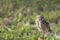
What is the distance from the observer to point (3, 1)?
49.7ft

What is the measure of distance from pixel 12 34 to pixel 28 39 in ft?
2.17

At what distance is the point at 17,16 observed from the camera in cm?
1264

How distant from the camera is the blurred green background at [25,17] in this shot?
9.84 m

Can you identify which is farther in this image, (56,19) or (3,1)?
(3,1)

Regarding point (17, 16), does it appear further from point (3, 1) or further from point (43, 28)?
point (43, 28)

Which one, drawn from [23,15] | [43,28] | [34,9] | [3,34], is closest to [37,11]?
[34,9]

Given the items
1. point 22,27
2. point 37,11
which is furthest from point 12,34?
point 37,11

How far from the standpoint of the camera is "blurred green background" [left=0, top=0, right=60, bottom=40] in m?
9.84

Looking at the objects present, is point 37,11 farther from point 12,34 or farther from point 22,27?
point 12,34

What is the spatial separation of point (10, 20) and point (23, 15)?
940mm

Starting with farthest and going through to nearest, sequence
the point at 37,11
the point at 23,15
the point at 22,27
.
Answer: the point at 37,11, the point at 23,15, the point at 22,27

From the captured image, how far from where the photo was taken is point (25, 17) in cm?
1252

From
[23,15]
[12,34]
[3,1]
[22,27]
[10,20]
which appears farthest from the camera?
[3,1]

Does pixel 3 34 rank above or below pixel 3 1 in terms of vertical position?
below
